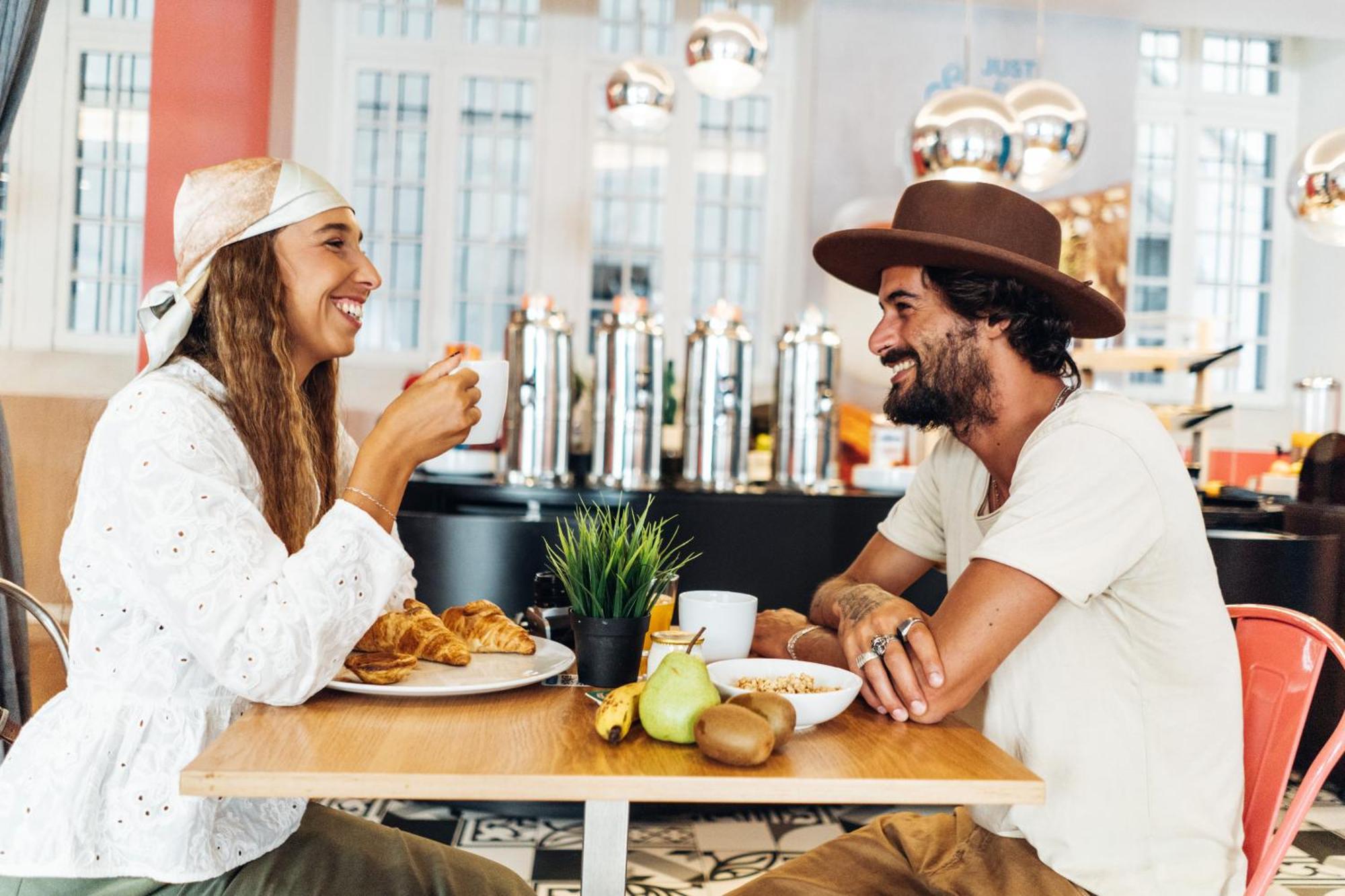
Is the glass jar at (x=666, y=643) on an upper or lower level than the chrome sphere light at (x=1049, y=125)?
lower

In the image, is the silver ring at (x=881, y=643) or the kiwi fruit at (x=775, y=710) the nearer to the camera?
the kiwi fruit at (x=775, y=710)

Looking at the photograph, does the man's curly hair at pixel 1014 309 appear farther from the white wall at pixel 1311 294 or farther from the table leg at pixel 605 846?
the white wall at pixel 1311 294

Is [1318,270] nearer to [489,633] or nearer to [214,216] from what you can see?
[489,633]

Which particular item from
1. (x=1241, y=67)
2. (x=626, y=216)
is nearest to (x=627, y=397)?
(x=626, y=216)

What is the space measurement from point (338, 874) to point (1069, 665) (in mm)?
971

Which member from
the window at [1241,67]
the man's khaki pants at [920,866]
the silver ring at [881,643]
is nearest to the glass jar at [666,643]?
the silver ring at [881,643]

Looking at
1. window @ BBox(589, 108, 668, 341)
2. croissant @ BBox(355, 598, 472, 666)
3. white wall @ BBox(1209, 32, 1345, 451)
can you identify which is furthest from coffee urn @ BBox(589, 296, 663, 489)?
white wall @ BBox(1209, 32, 1345, 451)

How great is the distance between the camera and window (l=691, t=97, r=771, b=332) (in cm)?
776

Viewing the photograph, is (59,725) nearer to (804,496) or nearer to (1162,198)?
(804,496)

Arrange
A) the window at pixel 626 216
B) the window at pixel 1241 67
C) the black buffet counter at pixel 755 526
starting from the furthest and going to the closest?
the window at pixel 1241 67 → the window at pixel 626 216 → the black buffet counter at pixel 755 526

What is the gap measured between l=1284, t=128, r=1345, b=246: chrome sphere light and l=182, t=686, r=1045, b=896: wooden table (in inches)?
133

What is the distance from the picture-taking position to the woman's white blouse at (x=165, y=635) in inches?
48.1

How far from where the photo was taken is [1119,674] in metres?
1.50

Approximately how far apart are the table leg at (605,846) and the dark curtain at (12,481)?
5.94ft
